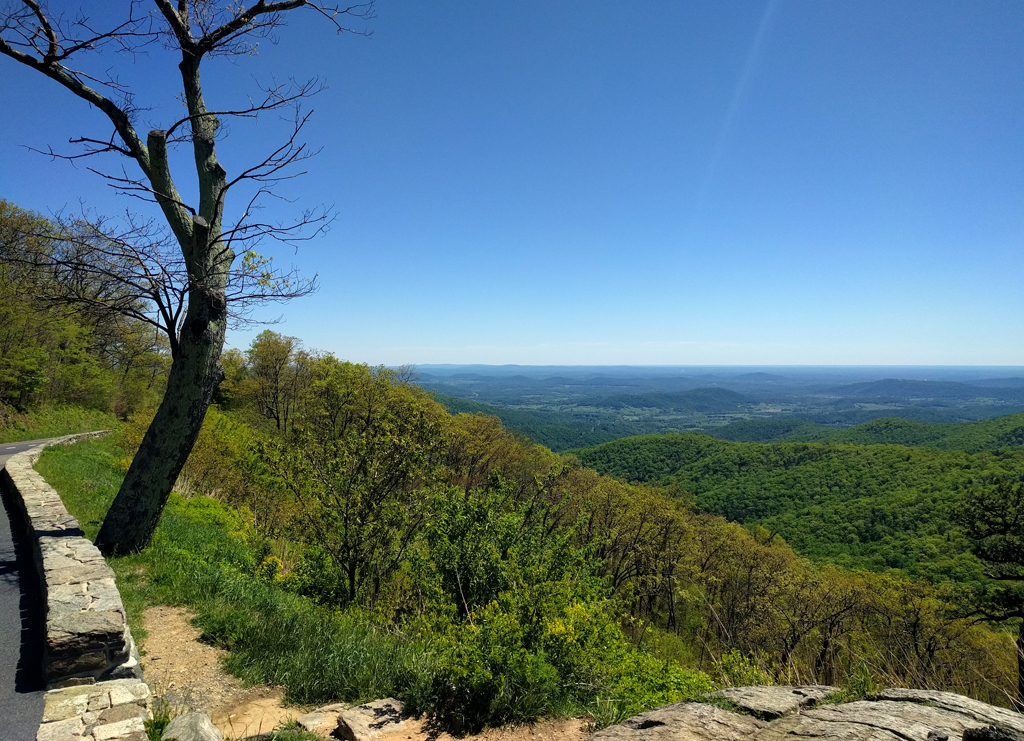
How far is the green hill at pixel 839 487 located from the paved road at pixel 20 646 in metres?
36.6

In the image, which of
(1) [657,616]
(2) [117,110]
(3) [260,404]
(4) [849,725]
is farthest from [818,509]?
(2) [117,110]

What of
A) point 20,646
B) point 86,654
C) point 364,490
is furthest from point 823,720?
Result: point 364,490

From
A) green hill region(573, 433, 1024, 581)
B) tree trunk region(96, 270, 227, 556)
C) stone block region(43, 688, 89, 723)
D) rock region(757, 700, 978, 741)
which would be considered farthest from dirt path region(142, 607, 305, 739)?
green hill region(573, 433, 1024, 581)

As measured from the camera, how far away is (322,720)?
3.98 metres

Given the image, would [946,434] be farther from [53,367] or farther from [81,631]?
[53,367]

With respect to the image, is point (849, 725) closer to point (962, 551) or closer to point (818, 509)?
point (962, 551)

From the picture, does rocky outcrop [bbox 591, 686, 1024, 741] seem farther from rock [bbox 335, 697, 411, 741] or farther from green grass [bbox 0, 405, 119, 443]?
green grass [bbox 0, 405, 119, 443]

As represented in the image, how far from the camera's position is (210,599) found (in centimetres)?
571

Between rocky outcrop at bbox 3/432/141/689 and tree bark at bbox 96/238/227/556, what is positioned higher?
tree bark at bbox 96/238/227/556

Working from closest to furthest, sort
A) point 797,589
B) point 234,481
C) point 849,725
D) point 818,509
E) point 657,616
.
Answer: point 849,725
point 234,481
point 797,589
point 657,616
point 818,509

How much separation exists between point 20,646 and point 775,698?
7064 millimetres

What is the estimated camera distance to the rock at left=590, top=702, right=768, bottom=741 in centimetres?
361

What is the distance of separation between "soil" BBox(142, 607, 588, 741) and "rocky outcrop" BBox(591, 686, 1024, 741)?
2.99 feet

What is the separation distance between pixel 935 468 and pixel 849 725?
82.6 meters
